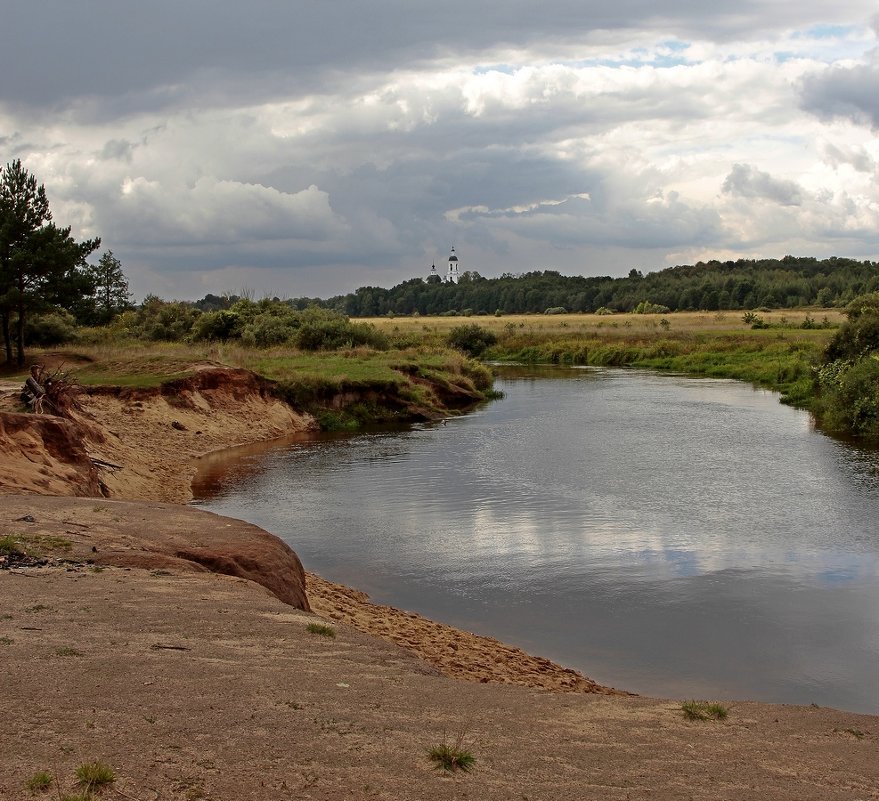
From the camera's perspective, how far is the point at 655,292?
521 feet

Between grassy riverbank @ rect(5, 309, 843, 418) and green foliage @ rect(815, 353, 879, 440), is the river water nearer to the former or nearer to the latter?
green foliage @ rect(815, 353, 879, 440)

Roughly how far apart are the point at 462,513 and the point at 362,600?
6845 millimetres

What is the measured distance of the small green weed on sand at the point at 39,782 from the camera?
538 cm

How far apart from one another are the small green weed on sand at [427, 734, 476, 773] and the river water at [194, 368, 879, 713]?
5.49m

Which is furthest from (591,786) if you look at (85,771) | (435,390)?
(435,390)

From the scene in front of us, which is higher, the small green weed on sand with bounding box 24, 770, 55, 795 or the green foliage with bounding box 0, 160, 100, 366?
the green foliage with bounding box 0, 160, 100, 366

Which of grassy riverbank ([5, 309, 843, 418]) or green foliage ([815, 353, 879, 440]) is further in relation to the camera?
grassy riverbank ([5, 309, 843, 418])

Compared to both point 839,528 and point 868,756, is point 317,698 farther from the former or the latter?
point 839,528

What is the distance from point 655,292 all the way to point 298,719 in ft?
517

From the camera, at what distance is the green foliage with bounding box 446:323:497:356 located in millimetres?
77500

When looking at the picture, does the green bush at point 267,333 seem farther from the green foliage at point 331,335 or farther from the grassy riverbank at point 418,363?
the grassy riverbank at point 418,363

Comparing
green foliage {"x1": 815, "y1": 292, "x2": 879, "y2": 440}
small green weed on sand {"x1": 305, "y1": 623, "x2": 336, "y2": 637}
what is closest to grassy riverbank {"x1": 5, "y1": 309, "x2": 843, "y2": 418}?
green foliage {"x1": 815, "y1": 292, "x2": 879, "y2": 440}

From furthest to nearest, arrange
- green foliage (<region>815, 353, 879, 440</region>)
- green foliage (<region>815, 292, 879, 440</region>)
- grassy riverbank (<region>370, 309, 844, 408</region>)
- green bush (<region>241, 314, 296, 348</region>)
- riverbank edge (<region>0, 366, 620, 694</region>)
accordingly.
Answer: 1. grassy riverbank (<region>370, 309, 844, 408</region>)
2. green bush (<region>241, 314, 296, 348</region>)
3. green foliage (<region>815, 292, 879, 440</region>)
4. green foliage (<region>815, 353, 879, 440</region>)
5. riverbank edge (<region>0, 366, 620, 694</region>)

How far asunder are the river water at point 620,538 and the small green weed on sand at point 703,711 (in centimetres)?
279
